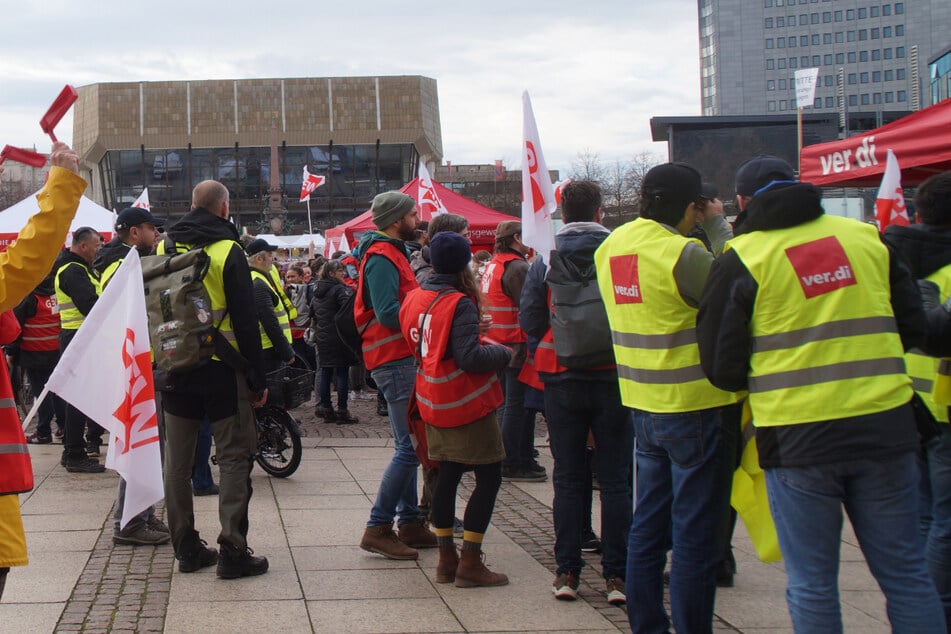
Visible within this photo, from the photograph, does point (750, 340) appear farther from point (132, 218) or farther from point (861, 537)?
point (132, 218)

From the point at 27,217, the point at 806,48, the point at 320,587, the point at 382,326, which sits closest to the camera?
the point at 320,587

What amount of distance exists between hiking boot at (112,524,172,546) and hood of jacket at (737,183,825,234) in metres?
4.23

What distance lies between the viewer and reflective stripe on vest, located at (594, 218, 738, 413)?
3.94 meters

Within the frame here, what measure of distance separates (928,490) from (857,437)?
5.54 feet

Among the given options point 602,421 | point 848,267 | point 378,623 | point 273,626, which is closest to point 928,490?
point 602,421

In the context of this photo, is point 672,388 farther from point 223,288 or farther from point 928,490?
point 223,288

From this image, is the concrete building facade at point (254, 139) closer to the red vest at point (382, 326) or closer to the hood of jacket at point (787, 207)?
the red vest at point (382, 326)

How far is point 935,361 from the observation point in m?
4.35

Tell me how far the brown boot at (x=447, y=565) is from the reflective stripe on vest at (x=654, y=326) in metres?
1.57

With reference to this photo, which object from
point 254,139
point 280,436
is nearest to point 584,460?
point 280,436

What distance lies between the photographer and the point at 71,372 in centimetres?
443

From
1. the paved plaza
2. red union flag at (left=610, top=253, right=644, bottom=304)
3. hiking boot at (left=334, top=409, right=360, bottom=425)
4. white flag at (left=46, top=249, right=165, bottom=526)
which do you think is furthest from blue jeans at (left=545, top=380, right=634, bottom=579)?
hiking boot at (left=334, top=409, right=360, bottom=425)

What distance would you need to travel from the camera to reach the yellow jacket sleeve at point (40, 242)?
3014mm

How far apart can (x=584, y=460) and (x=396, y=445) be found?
119 cm
